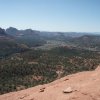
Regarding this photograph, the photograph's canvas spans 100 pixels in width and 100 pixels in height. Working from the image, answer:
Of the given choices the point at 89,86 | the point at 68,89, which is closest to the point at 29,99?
the point at 68,89

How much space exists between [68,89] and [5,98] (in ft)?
42.9

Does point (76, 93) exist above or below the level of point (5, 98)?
above

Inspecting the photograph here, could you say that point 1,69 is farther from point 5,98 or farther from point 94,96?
point 94,96

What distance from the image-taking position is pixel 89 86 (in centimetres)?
2688

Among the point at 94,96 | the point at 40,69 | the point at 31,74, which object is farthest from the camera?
the point at 40,69

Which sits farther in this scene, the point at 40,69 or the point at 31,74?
the point at 40,69

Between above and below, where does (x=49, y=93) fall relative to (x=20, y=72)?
above

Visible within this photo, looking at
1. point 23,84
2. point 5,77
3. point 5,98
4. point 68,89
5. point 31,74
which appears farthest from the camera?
point 31,74

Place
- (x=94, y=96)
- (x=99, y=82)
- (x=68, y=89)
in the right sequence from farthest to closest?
(x=99, y=82), (x=68, y=89), (x=94, y=96)

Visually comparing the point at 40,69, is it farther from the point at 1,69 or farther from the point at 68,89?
the point at 68,89

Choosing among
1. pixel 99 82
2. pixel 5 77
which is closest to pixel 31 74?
pixel 5 77

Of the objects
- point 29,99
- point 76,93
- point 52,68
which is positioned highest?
point 76,93

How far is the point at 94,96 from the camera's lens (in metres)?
24.0

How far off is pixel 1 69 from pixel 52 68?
126ft
